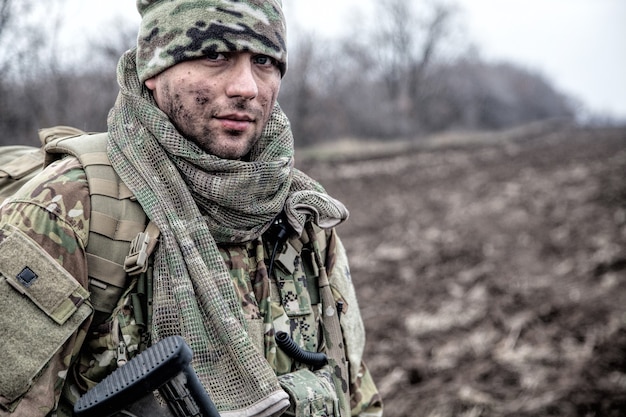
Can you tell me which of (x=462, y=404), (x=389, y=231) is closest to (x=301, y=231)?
(x=462, y=404)

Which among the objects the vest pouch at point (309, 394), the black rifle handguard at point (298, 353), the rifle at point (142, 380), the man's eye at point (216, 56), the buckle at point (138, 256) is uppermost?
the man's eye at point (216, 56)

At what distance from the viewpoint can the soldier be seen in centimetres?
175

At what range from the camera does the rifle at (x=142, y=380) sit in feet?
5.28

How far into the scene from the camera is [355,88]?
36.5 m

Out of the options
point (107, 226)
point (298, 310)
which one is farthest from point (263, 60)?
point (298, 310)

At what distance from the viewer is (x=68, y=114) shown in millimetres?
7754

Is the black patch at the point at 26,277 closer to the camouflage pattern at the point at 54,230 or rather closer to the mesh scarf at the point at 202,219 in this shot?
the camouflage pattern at the point at 54,230

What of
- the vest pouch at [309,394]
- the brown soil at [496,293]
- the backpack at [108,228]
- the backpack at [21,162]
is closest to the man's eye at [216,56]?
the backpack at [108,228]

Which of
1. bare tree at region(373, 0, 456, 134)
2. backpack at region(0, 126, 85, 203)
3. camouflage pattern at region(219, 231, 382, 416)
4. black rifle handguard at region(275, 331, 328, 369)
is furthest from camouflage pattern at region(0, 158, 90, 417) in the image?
bare tree at region(373, 0, 456, 134)

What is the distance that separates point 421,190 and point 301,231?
46.4 ft

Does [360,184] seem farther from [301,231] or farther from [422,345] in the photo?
[301,231]

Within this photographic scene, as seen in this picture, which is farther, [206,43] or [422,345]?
[422,345]

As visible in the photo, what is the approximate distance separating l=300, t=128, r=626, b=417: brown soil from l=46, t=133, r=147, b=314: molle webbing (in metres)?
3.73

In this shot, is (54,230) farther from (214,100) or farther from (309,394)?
(309,394)
